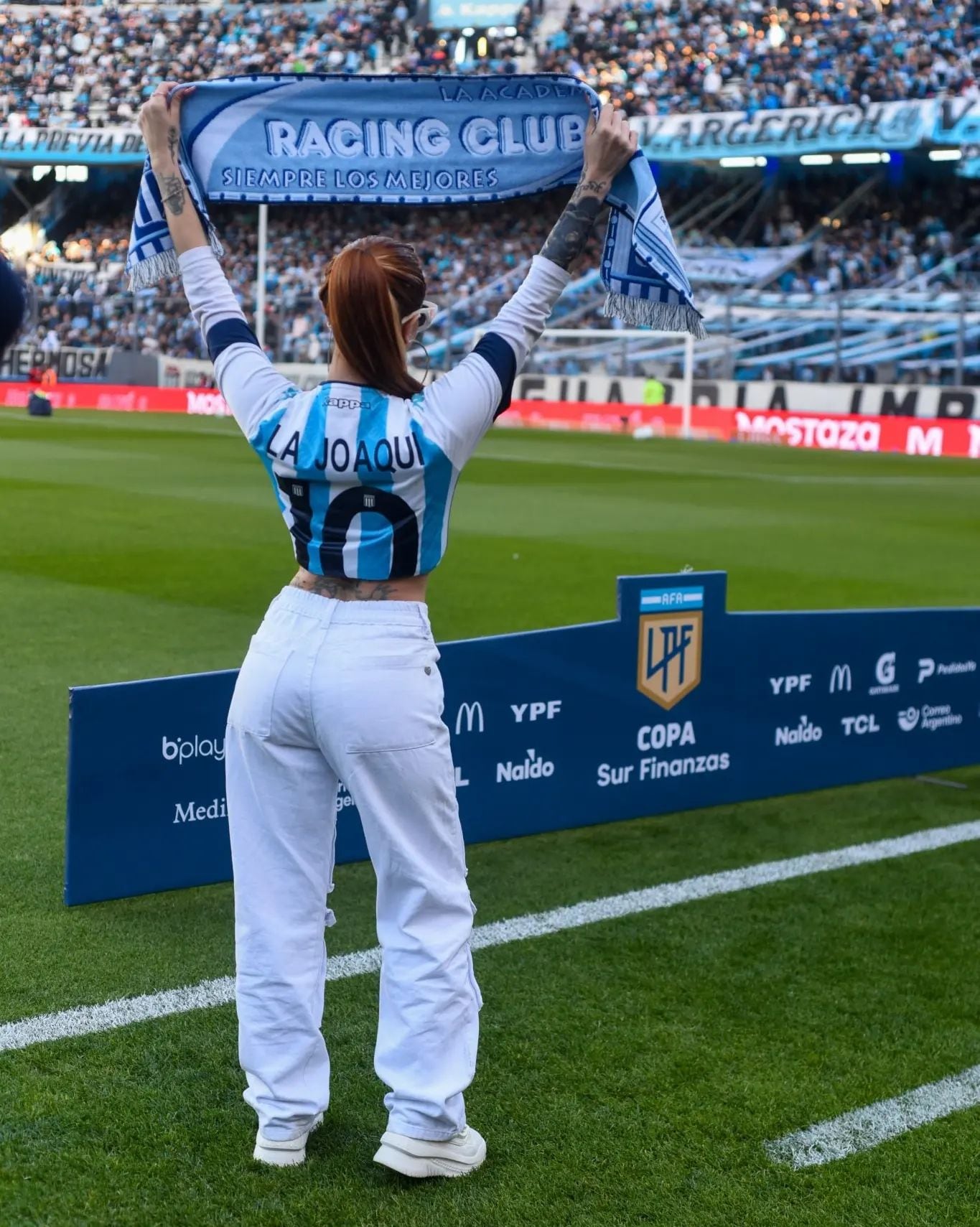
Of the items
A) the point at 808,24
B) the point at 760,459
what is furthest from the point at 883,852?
the point at 808,24

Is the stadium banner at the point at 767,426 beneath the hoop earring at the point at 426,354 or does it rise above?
beneath

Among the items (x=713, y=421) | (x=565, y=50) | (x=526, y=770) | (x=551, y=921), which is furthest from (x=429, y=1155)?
(x=565, y=50)

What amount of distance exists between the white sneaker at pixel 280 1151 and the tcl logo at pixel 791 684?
3468 mm

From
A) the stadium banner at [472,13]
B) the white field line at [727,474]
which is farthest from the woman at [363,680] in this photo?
the stadium banner at [472,13]

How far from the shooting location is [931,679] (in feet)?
22.6

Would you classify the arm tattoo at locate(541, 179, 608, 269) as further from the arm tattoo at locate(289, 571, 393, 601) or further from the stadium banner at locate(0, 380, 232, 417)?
the stadium banner at locate(0, 380, 232, 417)

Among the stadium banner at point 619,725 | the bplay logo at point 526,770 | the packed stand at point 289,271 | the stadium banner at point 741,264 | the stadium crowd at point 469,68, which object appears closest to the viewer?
the stadium banner at point 619,725

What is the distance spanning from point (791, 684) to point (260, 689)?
145 inches

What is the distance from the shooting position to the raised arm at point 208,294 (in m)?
3.26

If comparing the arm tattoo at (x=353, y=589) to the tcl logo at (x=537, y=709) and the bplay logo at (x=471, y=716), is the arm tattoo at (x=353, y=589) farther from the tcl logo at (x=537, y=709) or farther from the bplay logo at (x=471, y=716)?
the tcl logo at (x=537, y=709)

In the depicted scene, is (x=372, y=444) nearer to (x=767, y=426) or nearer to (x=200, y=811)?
(x=200, y=811)

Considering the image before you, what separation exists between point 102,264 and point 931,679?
150 feet

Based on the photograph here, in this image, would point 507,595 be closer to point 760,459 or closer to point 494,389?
point 494,389

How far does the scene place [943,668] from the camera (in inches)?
273
